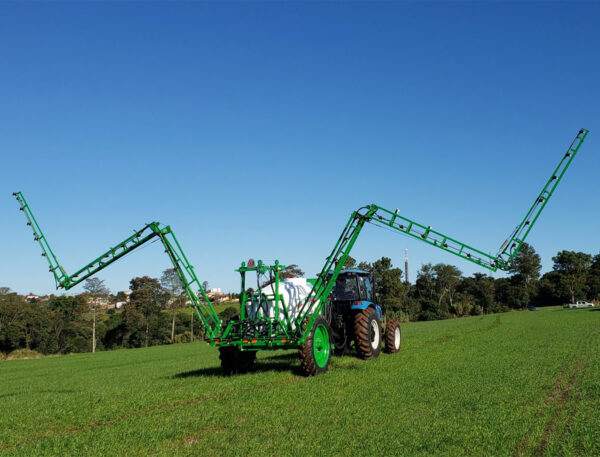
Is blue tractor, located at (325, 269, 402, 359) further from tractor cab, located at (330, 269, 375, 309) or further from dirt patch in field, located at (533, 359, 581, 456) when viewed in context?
dirt patch in field, located at (533, 359, 581, 456)

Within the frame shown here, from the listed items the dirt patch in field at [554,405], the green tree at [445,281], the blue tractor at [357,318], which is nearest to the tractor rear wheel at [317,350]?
the blue tractor at [357,318]

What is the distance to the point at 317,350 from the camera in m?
14.1

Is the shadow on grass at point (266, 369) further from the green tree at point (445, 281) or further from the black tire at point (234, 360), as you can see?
the green tree at point (445, 281)

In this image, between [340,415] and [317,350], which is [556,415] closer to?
[340,415]

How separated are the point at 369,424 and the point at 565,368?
8.10m

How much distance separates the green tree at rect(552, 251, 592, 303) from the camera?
96812mm

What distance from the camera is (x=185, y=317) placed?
74.1 metres

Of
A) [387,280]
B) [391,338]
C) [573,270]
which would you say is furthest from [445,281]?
[391,338]

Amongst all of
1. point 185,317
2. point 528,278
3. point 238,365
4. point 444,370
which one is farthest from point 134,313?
point 528,278

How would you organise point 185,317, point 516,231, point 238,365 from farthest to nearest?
point 185,317
point 516,231
point 238,365

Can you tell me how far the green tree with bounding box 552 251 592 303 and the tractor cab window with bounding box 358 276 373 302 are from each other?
3658 inches

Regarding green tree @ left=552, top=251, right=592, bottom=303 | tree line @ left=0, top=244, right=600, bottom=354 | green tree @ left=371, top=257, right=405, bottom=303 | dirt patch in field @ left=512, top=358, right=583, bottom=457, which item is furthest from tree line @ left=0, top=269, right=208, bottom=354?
green tree @ left=552, top=251, right=592, bottom=303

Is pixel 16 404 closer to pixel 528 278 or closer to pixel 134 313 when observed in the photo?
→ pixel 134 313

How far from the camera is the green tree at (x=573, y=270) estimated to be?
318 ft
